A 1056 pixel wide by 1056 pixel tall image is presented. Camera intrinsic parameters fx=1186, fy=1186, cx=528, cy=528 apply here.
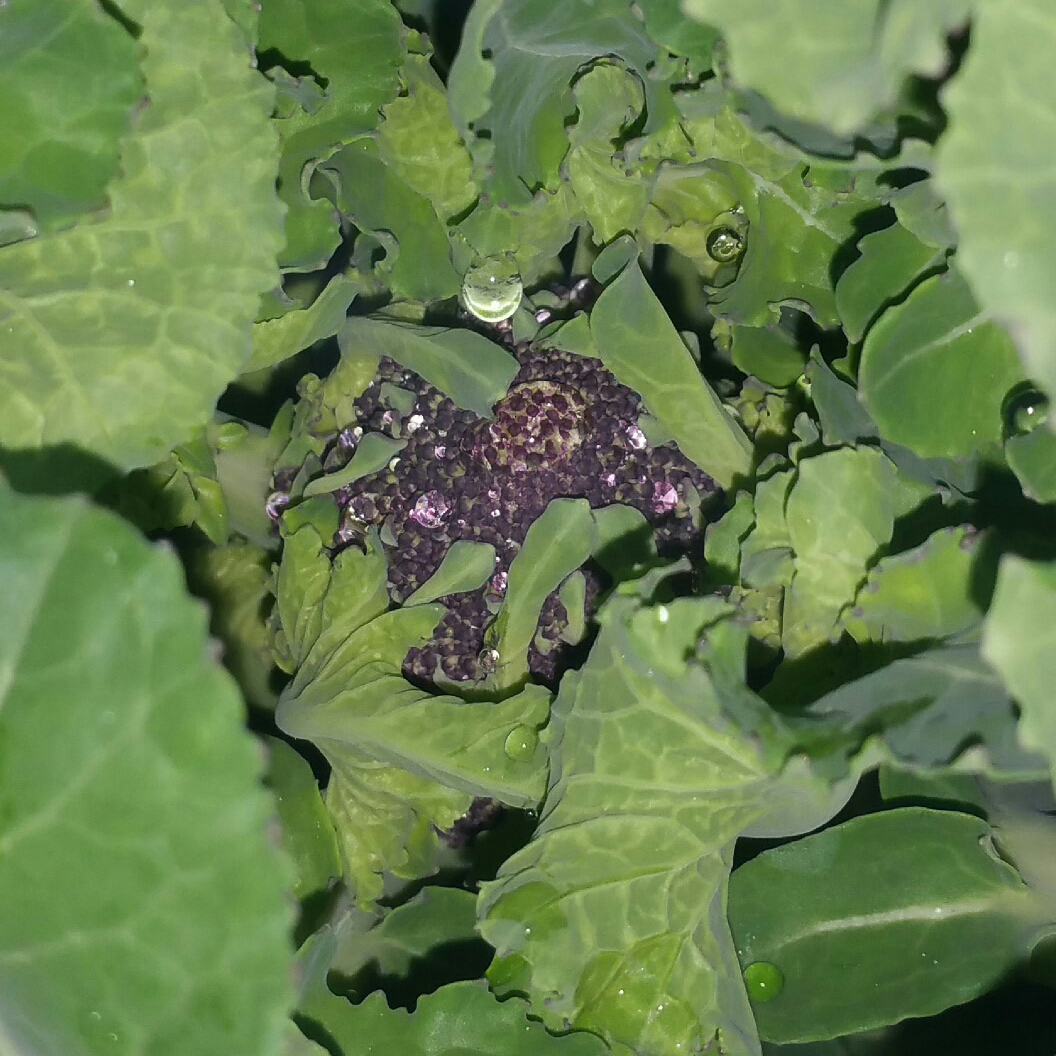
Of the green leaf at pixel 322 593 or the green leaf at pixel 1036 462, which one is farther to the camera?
the green leaf at pixel 322 593

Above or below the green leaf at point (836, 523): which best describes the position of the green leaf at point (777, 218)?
above

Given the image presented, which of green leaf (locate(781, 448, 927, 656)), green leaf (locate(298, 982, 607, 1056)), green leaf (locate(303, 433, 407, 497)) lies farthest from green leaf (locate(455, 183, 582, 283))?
green leaf (locate(298, 982, 607, 1056))

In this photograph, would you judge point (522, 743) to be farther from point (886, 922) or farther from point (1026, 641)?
point (1026, 641)

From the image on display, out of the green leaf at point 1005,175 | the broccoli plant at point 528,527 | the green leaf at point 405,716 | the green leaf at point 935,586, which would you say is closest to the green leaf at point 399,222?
the broccoli plant at point 528,527

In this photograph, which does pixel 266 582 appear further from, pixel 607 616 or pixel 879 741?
pixel 879 741

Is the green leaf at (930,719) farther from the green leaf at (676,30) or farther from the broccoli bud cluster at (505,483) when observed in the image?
the green leaf at (676,30)

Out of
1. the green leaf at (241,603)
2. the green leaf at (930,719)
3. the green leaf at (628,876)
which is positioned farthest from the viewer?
the green leaf at (241,603)

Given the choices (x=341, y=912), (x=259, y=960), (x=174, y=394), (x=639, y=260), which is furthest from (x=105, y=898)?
(x=639, y=260)
